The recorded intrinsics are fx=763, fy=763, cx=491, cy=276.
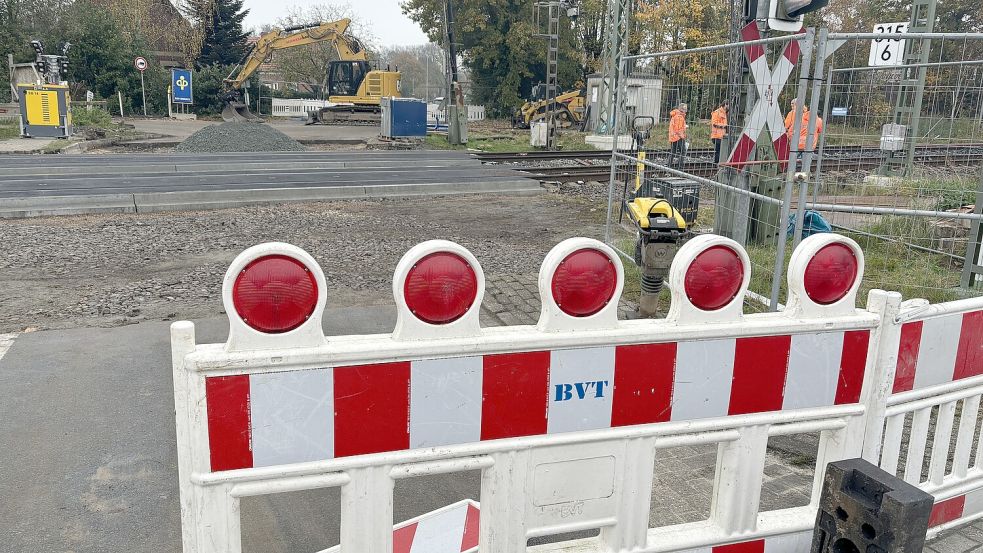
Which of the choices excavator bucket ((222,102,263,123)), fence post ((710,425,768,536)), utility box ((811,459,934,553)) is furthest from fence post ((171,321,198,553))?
excavator bucket ((222,102,263,123))

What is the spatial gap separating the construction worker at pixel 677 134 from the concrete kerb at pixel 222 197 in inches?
291

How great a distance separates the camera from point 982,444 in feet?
11.3

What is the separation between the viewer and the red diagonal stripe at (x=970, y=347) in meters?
3.07

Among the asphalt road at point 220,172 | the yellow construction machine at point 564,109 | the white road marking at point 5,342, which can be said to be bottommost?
the white road marking at point 5,342

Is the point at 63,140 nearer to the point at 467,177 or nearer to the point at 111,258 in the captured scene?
the point at 467,177

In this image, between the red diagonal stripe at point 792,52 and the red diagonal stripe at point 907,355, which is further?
the red diagonal stripe at point 792,52

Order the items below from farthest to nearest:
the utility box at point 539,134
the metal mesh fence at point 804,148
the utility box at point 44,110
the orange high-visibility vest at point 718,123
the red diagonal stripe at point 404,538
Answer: the utility box at point 539,134 < the utility box at point 44,110 < the orange high-visibility vest at point 718,123 < the metal mesh fence at point 804,148 < the red diagonal stripe at point 404,538

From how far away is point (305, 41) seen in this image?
34.1m

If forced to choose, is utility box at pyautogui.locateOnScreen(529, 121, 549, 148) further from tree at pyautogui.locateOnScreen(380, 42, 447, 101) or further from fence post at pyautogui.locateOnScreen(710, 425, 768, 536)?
tree at pyautogui.locateOnScreen(380, 42, 447, 101)

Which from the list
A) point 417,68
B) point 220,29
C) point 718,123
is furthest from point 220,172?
point 417,68

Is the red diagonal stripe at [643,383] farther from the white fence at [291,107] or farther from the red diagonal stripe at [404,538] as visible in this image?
the white fence at [291,107]

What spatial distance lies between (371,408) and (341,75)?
3640 centimetres

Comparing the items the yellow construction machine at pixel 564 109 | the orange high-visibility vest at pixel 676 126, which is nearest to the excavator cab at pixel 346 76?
the yellow construction machine at pixel 564 109

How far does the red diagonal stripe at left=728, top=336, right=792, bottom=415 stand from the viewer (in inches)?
102
